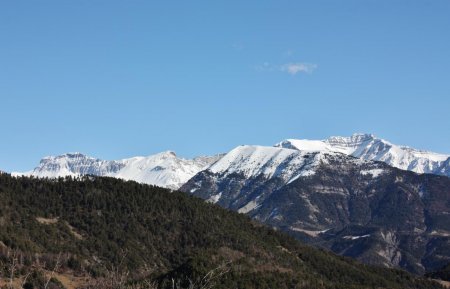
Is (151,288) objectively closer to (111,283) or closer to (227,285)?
(111,283)

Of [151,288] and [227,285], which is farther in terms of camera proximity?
[227,285]

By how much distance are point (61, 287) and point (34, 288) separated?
14.6 metres

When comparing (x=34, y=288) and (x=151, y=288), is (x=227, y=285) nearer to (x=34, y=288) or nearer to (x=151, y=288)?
(x=34, y=288)

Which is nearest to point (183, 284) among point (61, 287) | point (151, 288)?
point (61, 287)

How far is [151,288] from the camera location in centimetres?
2936

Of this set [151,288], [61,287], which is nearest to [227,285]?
[61,287]

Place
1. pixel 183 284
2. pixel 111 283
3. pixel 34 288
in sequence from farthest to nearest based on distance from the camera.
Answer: pixel 183 284, pixel 34 288, pixel 111 283

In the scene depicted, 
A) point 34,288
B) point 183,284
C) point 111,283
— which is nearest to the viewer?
point 111,283

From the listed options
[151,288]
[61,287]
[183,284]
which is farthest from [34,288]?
[151,288]

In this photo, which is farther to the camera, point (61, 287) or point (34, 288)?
point (61, 287)

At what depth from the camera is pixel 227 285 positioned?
653ft

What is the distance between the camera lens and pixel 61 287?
198m

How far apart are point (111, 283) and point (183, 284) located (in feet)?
566

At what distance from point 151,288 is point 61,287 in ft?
580
